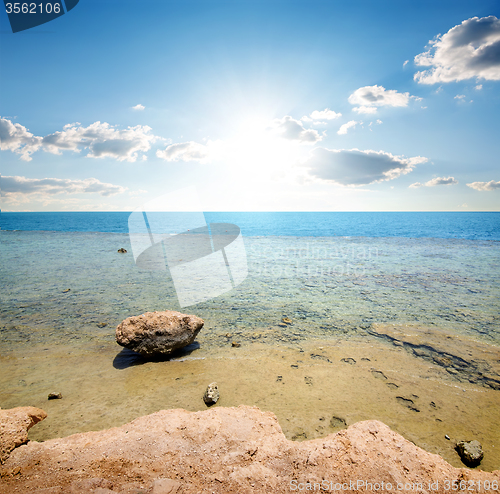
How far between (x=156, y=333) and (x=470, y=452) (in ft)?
15.6

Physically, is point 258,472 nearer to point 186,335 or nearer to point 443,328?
point 186,335

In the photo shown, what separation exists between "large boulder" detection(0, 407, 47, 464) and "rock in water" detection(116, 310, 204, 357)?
1581mm

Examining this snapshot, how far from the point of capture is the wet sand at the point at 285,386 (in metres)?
3.34

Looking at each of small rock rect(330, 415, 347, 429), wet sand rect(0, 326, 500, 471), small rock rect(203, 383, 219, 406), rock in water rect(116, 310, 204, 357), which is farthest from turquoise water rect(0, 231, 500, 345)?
small rock rect(330, 415, 347, 429)

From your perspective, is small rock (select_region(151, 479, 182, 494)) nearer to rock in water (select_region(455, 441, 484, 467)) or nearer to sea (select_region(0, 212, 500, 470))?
sea (select_region(0, 212, 500, 470))

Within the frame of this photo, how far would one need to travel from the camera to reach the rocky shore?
2.20 metres

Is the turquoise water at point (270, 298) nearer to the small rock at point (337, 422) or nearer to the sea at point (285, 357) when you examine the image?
the sea at point (285, 357)

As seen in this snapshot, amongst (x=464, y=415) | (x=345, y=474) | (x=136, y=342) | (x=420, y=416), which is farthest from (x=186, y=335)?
(x=464, y=415)

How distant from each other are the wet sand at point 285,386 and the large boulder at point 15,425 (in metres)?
0.16

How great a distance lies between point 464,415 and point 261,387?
2843 mm

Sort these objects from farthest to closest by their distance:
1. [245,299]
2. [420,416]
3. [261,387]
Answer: [245,299], [261,387], [420,416]

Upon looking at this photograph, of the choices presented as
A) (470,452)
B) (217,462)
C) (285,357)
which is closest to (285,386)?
(285,357)

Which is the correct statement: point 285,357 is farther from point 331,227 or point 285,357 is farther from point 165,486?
point 331,227

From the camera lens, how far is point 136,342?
15.8ft
